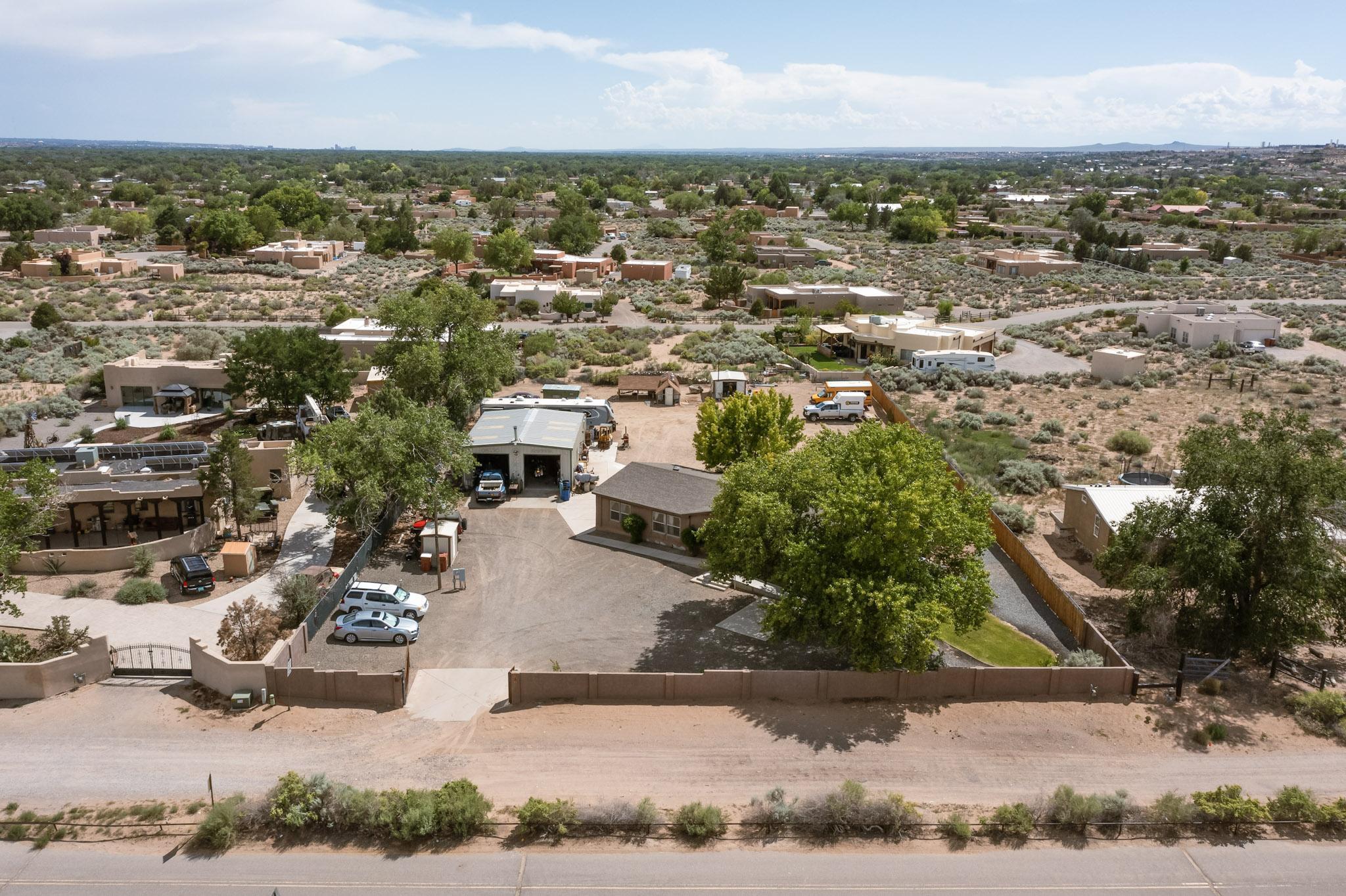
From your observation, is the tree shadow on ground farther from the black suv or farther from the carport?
the black suv

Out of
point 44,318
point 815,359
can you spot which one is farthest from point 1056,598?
point 44,318

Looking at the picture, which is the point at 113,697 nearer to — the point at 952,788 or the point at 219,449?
the point at 219,449

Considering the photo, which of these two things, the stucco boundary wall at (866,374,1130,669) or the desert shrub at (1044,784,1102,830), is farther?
the stucco boundary wall at (866,374,1130,669)

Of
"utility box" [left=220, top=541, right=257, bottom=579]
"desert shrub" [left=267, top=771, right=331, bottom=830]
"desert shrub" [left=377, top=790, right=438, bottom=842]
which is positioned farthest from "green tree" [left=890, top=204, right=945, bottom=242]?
"desert shrub" [left=267, top=771, right=331, bottom=830]

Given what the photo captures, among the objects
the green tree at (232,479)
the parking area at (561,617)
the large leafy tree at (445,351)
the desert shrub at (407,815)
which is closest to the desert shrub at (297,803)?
the desert shrub at (407,815)

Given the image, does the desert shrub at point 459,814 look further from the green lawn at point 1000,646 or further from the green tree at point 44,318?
the green tree at point 44,318

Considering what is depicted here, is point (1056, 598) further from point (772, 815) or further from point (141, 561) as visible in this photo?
point (141, 561)
